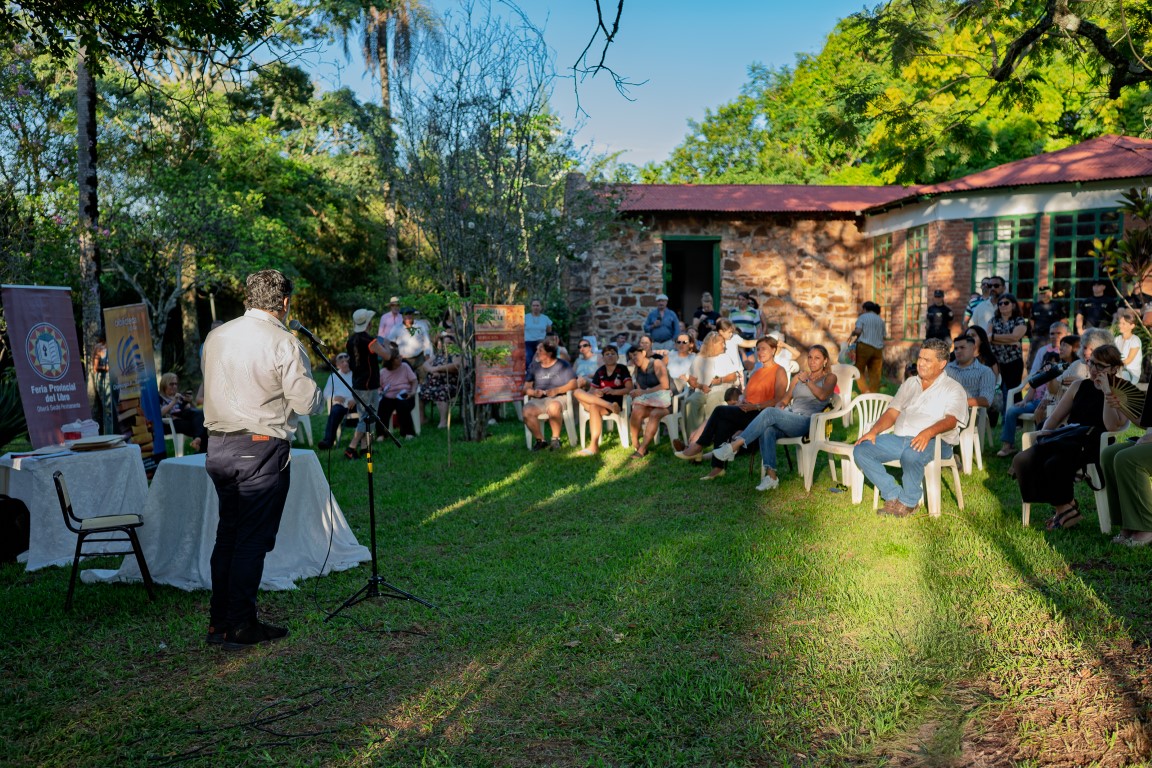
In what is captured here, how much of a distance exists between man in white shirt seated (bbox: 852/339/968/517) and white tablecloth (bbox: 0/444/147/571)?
16.9 ft

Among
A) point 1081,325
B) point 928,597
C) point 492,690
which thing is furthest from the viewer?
point 1081,325

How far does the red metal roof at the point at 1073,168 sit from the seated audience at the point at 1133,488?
28.2 feet

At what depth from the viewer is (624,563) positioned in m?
5.20

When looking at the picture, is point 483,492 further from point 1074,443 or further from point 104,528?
point 1074,443

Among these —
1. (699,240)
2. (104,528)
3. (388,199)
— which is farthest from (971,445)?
(388,199)

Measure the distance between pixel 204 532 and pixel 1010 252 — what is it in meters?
12.8

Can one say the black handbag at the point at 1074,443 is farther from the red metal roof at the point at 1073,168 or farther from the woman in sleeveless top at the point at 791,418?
the red metal roof at the point at 1073,168

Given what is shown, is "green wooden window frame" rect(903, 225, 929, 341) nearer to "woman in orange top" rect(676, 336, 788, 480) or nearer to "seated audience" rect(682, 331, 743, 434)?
"seated audience" rect(682, 331, 743, 434)

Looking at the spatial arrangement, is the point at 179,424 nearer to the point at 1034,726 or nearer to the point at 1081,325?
the point at 1034,726

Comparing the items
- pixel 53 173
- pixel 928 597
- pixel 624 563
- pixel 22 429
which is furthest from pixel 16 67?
pixel 928 597

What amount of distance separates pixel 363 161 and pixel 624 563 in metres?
19.3

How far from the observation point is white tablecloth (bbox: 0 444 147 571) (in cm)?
560

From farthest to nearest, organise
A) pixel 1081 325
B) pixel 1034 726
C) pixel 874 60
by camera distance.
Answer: pixel 1081 325 → pixel 874 60 → pixel 1034 726

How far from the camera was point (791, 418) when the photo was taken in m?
7.26
